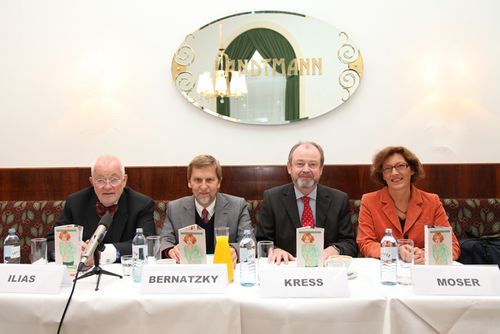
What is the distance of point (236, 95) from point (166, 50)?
2.33 ft

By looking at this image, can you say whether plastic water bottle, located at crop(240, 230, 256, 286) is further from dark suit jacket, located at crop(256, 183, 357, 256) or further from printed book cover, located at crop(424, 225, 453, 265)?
dark suit jacket, located at crop(256, 183, 357, 256)

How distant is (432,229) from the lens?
1840 millimetres

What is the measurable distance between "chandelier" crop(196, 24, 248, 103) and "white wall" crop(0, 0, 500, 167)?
20 centimetres

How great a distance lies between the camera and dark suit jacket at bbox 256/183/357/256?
2666mm

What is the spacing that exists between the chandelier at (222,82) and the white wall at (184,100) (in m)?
0.20

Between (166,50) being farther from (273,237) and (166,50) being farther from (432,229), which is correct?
(432,229)

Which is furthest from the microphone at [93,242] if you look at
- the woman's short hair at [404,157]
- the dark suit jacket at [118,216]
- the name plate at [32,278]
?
the woman's short hair at [404,157]

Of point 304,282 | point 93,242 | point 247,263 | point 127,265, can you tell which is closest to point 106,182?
point 127,265

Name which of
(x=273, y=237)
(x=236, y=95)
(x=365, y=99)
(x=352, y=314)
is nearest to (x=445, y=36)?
(x=365, y=99)

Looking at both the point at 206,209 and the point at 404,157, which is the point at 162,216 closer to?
the point at 206,209

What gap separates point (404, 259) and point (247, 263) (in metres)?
0.69

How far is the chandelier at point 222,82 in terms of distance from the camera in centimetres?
374

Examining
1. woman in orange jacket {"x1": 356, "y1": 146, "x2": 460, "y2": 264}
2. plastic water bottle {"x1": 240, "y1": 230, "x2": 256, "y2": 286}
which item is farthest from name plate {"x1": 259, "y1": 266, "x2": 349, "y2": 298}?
woman in orange jacket {"x1": 356, "y1": 146, "x2": 460, "y2": 264}

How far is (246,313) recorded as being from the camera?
1558mm
